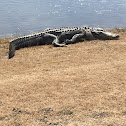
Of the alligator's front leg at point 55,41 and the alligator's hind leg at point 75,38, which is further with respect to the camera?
the alligator's hind leg at point 75,38

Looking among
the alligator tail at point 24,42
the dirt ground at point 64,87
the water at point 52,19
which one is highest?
the water at point 52,19

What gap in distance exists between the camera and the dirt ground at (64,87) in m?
4.56

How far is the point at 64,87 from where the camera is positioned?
5793 mm

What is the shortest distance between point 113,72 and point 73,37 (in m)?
4.21

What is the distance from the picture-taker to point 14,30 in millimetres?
15117

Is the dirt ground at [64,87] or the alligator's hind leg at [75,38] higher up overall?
the alligator's hind leg at [75,38]

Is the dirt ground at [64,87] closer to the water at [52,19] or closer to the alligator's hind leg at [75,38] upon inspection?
the alligator's hind leg at [75,38]

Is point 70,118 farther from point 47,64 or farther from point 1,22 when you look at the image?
point 1,22

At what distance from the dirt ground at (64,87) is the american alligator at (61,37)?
91cm

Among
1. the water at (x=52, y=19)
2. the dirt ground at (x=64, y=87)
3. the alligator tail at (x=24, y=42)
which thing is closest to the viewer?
the dirt ground at (x=64, y=87)

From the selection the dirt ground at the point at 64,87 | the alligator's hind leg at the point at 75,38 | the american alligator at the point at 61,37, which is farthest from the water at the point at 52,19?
the dirt ground at the point at 64,87

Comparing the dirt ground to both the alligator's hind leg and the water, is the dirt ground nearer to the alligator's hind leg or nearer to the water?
the alligator's hind leg

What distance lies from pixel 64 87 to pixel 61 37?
5.11 metres

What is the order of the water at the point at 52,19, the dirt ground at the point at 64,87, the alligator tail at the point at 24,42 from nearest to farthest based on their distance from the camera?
the dirt ground at the point at 64,87 → the alligator tail at the point at 24,42 → the water at the point at 52,19
